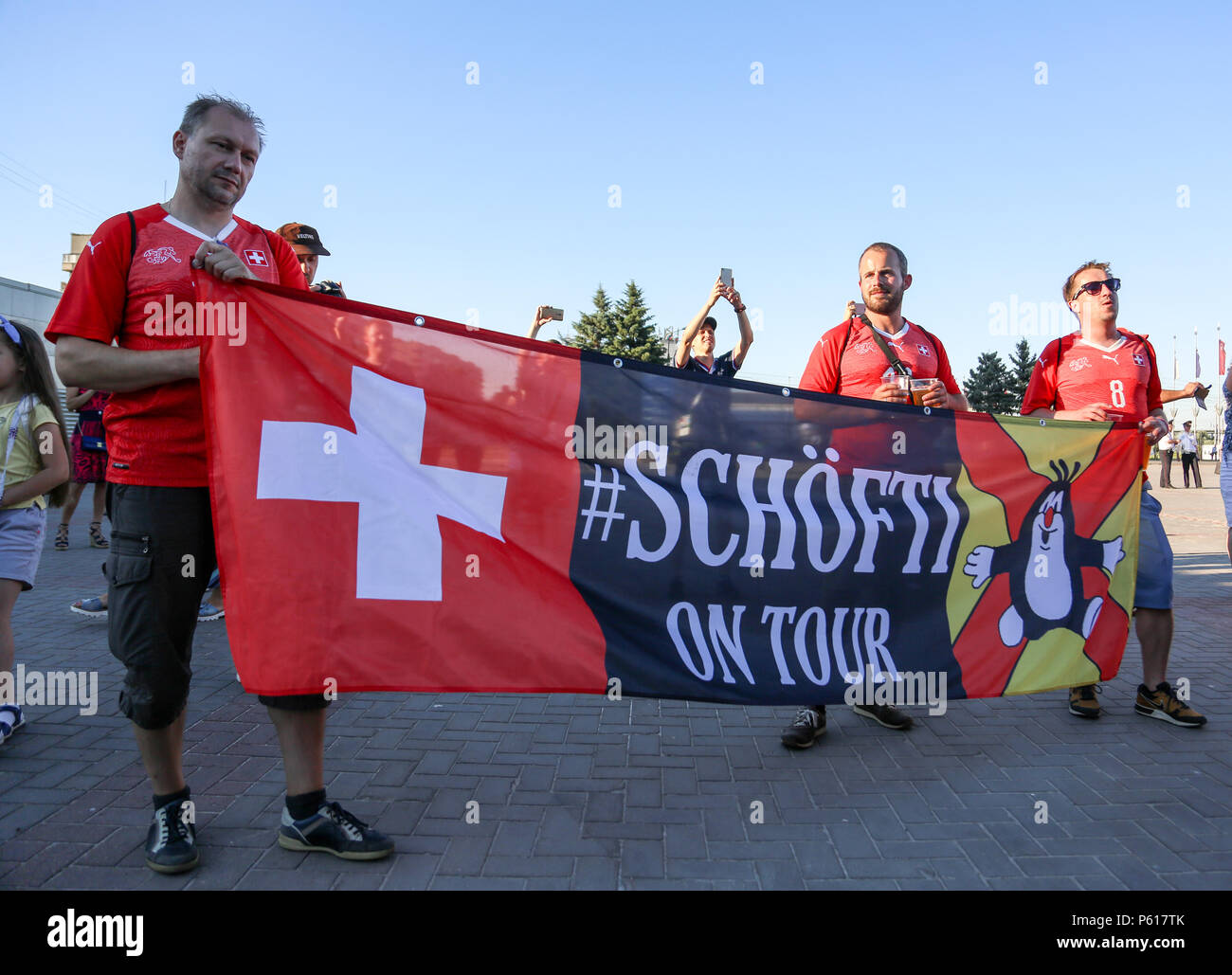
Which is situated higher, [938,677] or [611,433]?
[611,433]

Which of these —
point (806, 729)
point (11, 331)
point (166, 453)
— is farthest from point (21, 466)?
point (806, 729)

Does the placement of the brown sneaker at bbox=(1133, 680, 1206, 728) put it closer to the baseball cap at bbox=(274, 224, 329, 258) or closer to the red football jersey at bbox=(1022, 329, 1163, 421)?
the red football jersey at bbox=(1022, 329, 1163, 421)

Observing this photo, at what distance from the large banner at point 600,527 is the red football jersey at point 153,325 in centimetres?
8

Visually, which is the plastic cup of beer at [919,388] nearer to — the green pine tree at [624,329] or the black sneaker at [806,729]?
the black sneaker at [806,729]

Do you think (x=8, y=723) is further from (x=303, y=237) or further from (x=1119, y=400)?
(x=1119, y=400)

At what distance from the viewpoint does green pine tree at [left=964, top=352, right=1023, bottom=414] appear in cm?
5734

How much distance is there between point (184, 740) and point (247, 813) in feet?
3.19

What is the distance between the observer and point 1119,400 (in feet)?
14.0

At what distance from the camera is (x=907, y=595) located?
3484mm

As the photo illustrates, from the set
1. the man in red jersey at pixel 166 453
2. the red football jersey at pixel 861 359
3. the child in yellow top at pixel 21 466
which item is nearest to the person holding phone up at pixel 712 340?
the red football jersey at pixel 861 359

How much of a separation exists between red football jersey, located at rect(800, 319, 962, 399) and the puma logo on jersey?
2.82 metres

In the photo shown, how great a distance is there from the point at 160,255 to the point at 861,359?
3.13m

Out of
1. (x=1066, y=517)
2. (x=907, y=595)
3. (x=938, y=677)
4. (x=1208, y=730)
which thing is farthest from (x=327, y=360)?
(x=1208, y=730)
